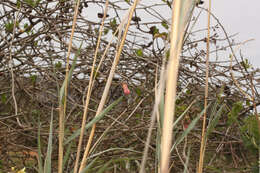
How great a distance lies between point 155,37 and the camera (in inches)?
75.0

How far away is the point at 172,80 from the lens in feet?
0.89

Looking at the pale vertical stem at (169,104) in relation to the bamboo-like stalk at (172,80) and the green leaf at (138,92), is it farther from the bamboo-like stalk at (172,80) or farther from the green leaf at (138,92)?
the green leaf at (138,92)

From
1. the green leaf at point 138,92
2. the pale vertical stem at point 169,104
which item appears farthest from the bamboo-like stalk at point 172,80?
the green leaf at point 138,92

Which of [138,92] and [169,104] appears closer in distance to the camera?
[169,104]

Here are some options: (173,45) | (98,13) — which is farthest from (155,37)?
(173,45)

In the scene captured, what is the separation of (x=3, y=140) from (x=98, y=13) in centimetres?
91

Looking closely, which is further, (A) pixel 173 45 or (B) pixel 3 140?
(B) pixel 3 140

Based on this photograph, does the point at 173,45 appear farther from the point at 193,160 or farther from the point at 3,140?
the point at 193,160

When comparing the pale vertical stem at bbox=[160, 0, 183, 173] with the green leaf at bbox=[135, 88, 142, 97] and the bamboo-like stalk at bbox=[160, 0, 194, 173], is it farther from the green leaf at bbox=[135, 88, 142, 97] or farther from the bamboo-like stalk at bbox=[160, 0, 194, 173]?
the green leaf at bbox=[135, 88, 142, 97]

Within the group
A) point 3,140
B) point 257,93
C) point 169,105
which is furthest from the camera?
point 257,93

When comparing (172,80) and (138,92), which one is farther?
(138,92)

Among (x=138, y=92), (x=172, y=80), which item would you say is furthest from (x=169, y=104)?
(x=138, y=92)

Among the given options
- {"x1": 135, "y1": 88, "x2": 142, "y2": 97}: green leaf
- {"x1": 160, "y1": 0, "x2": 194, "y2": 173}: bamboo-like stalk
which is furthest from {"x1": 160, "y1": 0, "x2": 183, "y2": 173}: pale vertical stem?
{"x1": 135, "y1": 88, "x2": 142, "y2": 97}: green leaf

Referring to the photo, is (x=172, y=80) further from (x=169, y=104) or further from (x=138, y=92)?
(x=138, y=92)
